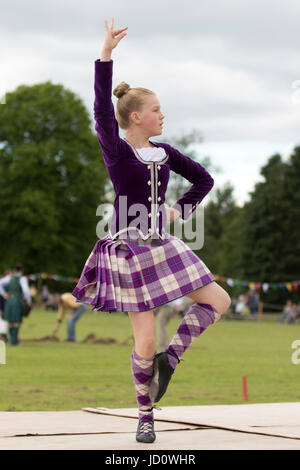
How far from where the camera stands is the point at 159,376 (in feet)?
16.4

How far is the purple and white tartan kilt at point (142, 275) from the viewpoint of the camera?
501cm

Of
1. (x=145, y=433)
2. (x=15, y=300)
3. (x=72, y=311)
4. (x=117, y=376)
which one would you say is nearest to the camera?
(x=145, y=433)

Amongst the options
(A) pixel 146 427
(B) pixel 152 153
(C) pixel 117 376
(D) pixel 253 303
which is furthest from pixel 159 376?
(D) pixel 253 303

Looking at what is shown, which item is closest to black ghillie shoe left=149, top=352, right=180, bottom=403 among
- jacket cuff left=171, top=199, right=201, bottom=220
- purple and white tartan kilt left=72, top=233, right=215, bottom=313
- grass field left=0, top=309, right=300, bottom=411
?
purple and white tartan kilt left=72, top=233, right=215, bottom=313

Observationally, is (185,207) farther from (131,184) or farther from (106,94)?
(106,94)

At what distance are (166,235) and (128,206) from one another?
0.99ft

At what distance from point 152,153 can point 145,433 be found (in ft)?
5.64

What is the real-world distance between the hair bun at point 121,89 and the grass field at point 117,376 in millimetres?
4436

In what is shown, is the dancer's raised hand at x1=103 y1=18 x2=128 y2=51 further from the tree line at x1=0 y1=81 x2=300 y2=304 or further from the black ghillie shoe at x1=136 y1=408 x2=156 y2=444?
the tree line at x1=0 y1=81 x2=300 y2=304

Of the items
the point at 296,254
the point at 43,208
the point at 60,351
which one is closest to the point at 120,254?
the point at 60,351

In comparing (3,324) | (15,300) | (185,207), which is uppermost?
(185,207)

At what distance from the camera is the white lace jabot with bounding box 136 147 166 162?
5.28 meters

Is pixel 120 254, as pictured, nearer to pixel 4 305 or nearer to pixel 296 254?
pixel 4 305
